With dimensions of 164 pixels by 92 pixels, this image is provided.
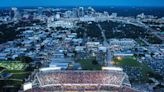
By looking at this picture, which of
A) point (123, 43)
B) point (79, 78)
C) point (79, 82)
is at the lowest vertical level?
point (123, 43)

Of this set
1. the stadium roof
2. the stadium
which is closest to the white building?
the stadium roof

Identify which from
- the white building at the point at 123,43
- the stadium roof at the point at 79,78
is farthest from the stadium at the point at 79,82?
the white building at the point at 123,43

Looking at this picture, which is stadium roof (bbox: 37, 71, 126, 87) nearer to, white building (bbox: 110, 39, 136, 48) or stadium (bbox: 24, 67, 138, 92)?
stadium (bbox: 24, 67, 138, 92)

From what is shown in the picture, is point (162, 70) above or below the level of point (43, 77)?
below

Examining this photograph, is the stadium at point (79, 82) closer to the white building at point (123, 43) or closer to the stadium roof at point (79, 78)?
the stadium roof at point (79, 78)

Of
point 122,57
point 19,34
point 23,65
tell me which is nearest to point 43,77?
point 23,65

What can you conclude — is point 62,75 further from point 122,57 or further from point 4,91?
point 122,57

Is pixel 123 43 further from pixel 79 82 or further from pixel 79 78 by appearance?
pixel 79 82

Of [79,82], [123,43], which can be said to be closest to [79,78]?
[79,82]
